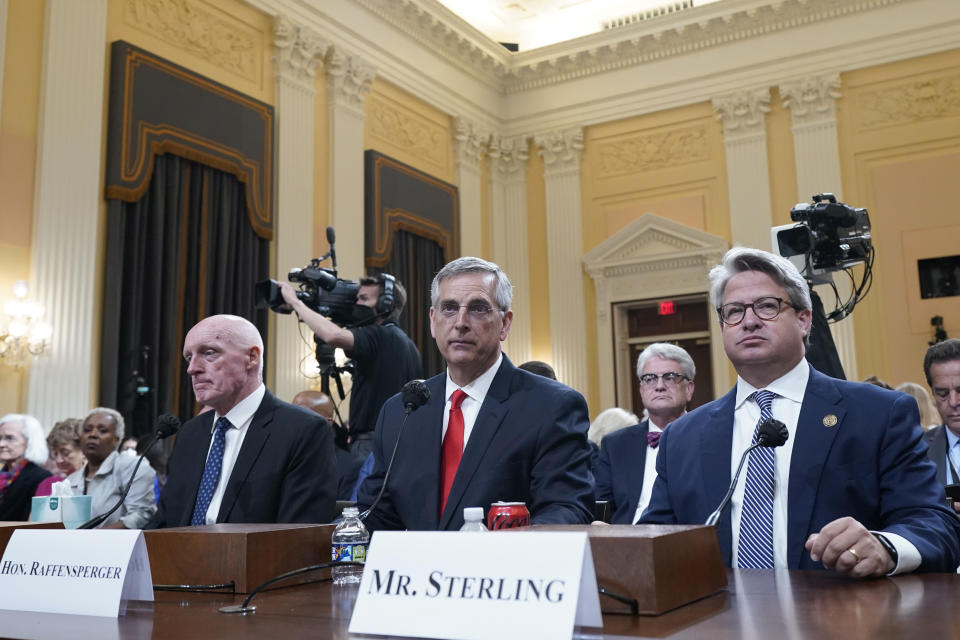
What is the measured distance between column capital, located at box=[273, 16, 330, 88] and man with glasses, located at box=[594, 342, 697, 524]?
262 inches

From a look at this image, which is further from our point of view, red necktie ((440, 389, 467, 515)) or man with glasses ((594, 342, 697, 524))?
man with glasses ((594, 342, 697, 524))

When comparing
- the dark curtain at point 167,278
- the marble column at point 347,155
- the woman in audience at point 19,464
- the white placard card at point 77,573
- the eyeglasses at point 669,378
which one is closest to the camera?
the white placard card at point 77,573

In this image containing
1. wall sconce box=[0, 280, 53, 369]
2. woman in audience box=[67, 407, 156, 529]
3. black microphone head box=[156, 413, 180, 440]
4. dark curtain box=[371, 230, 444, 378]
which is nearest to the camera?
black microphone head box=[156, 413, 180, 440]

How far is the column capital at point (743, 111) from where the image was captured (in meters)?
11.2

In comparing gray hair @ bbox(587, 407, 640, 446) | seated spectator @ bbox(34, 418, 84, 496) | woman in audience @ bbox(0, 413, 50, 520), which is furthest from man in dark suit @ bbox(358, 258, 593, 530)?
seated spectator @ bbox(34, 418, 84, 496)

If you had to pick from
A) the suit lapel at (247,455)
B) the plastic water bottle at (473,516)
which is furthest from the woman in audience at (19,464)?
the plastic water bottle at (473,516)

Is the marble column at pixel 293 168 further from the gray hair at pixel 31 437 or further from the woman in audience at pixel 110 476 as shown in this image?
the woman in audience at pixel 110 476

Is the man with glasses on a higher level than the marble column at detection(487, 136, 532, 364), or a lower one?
lower

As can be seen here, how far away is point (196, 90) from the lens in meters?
8.16

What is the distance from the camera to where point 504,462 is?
2.19m

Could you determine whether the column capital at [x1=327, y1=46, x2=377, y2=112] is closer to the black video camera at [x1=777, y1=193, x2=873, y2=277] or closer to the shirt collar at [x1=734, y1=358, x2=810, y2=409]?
the black video camera at [x1=777, y1=193, x2=873, y2=277]

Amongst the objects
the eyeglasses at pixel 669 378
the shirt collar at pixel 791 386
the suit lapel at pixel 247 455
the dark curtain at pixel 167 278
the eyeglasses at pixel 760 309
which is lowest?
the suit lapel at pixel 247 455

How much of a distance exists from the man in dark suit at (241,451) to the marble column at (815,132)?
9.09 m

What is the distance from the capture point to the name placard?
1.05 metres
